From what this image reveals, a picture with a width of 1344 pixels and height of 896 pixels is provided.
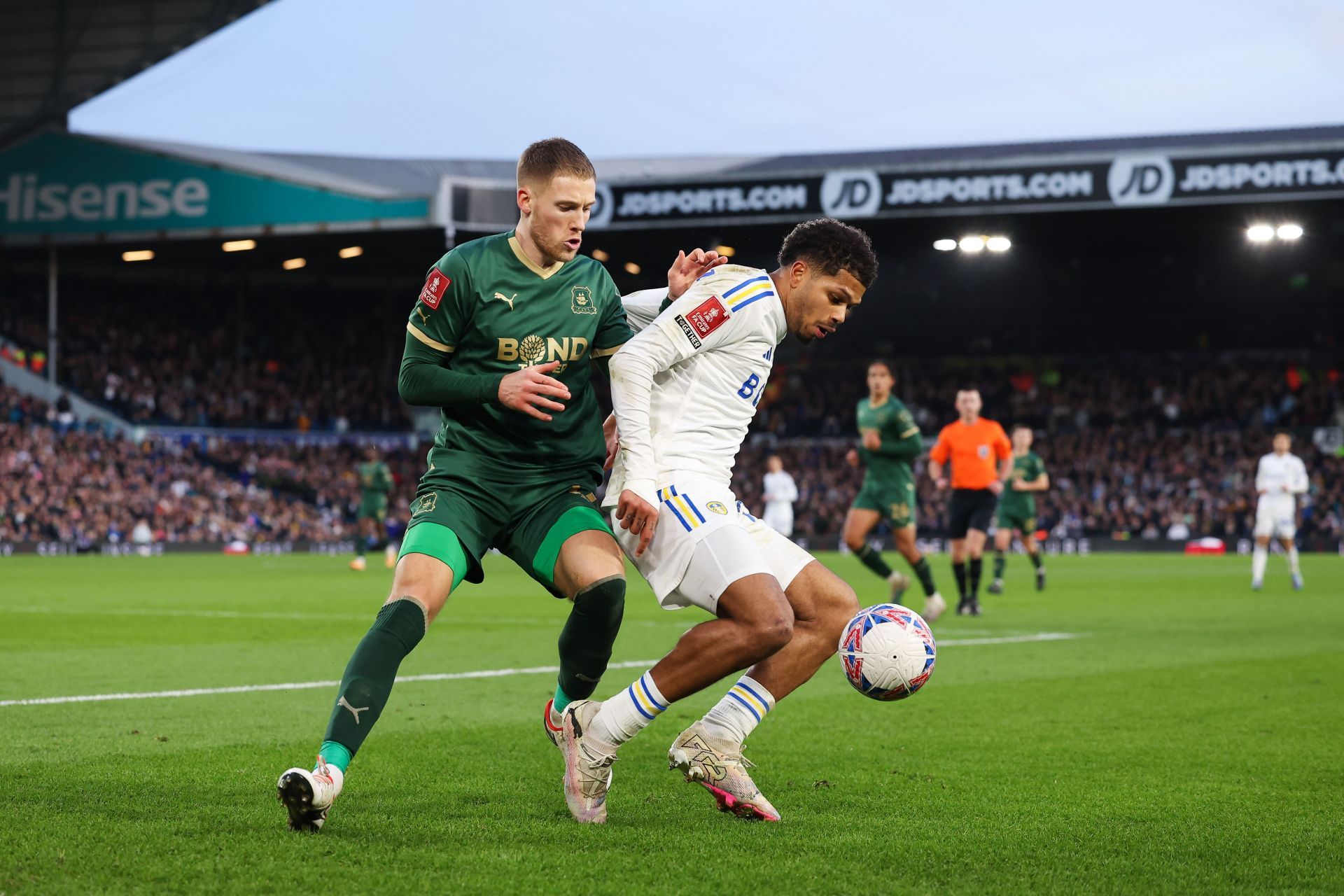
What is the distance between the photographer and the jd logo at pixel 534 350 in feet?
15.4

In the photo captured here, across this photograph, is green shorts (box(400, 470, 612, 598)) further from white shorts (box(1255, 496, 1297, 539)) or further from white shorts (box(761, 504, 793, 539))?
white shorts (box(761, 504, 793, 539))

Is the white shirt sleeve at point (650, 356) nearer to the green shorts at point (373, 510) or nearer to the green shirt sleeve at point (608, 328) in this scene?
the green shirt sleeve at point (608, 328)

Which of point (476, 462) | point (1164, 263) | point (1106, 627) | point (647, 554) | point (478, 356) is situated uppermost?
point (1164, 263)

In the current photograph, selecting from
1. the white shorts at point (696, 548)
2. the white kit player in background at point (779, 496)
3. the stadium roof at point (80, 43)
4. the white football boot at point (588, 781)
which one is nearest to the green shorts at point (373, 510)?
the white kit player in background at point (779, 496)

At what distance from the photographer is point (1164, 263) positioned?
44.4 metres

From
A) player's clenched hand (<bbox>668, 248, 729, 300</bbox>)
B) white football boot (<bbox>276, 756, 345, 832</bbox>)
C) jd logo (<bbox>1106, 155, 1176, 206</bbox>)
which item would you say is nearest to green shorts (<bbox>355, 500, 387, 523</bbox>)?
jd logo (<bbox>1106, 155, 1176, 206</bbox>)

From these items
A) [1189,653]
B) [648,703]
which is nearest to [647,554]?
[648,703]

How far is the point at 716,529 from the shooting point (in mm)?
4570

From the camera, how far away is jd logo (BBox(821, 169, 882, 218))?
110 feet

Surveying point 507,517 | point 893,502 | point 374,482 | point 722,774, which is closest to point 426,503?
point 507,517

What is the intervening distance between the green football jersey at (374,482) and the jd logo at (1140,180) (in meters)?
17.5

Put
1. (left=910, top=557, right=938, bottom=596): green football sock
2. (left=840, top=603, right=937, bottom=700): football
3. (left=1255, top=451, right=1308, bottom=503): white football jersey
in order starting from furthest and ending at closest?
(left=1255, top=451, right=1308, bottom=503): white football jersey, (left=910, top=557, right=938, bottom=596): green football sock, (left=840, top=603, right=937, bottom=700): football

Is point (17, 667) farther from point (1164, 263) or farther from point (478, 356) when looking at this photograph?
point (1164, 263)

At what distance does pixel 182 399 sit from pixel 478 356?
4157cm
